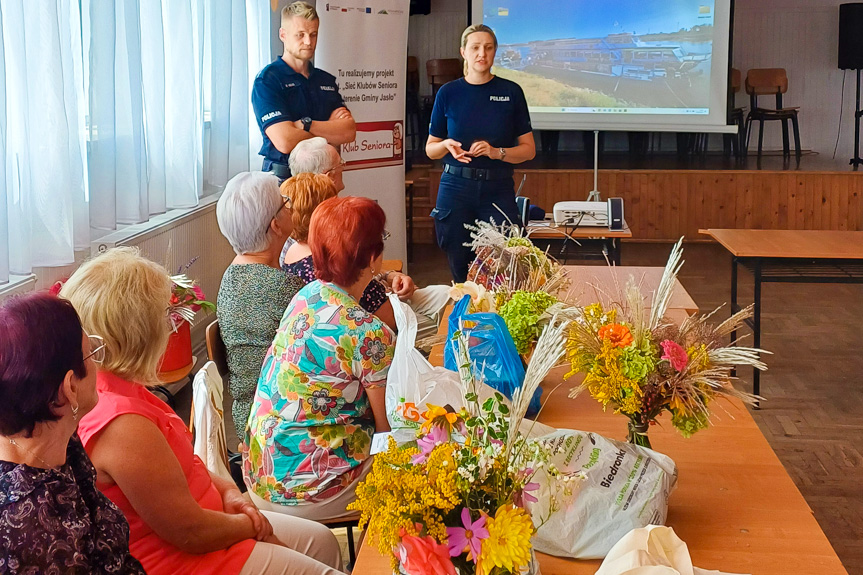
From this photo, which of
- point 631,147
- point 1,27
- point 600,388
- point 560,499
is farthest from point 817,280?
point 631,147

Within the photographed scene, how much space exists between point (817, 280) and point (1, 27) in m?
3.22

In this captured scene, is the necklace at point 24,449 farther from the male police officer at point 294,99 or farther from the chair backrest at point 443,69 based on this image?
the chair backrest at point 443,69

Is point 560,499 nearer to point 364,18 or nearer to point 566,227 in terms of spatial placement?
point 566,227

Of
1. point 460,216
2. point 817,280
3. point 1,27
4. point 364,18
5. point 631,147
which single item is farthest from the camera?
point 631,147

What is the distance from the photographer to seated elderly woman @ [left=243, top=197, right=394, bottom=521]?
197cm

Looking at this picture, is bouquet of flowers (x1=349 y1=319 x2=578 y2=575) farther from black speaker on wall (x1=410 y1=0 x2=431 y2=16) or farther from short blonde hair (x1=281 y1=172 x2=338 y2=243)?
black speaker on wall (x1=410 y1=0 x2=431 y2=16)

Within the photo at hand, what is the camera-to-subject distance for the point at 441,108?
4.29m

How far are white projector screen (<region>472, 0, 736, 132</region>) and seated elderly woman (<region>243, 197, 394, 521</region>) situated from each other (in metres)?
5.26

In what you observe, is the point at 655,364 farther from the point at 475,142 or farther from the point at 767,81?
the point at 767,81

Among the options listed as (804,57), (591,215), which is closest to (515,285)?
(591,215)

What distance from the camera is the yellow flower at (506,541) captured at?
1.01 m

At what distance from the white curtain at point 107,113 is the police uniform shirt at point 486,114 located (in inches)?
48.4

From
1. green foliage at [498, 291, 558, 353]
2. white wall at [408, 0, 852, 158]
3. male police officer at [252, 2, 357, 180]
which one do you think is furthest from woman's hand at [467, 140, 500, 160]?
white wall at [408, 0, 852, 158]

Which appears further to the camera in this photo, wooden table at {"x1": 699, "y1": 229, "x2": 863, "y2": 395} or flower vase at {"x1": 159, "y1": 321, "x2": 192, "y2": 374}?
wooden table at {"x1": 699, "y1": 229, "x2": 863, "y2": 395}
